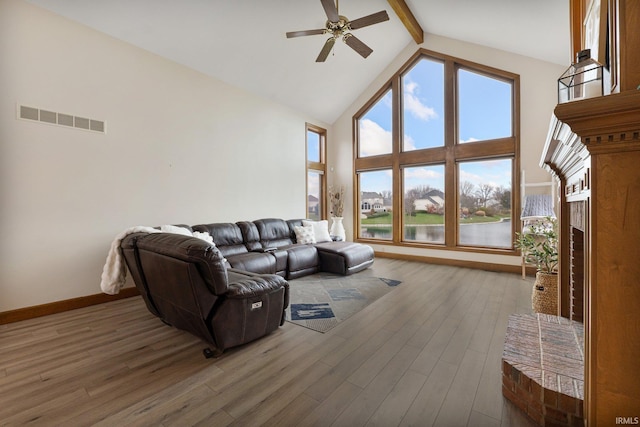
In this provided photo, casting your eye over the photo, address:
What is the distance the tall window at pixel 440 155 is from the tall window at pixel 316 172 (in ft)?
3.02

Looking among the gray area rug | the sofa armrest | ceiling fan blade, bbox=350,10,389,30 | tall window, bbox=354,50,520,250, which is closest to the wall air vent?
the sofa armrest

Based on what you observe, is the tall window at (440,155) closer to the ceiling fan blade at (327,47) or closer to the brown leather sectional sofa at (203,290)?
the ceiling fan blade at (327,47)

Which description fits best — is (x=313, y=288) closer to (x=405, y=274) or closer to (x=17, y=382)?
(x=405, y=274)

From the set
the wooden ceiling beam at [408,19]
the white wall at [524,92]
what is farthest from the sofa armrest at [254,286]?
the wooden ceiling beam at [408,19]

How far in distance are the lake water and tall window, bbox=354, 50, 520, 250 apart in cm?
2

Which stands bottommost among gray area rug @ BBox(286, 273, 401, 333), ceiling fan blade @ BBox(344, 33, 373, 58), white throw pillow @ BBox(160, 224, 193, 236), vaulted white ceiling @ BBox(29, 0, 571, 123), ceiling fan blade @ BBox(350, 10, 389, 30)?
gray area rug @ BBox(286, 273, 401, 333)

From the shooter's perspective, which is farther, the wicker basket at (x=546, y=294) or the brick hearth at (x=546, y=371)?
the wicker basket at (x=546, y=294)

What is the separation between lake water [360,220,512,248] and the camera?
197 inches

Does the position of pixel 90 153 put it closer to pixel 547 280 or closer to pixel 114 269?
pixel 114 269

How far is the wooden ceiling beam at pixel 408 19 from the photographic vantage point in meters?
4.52

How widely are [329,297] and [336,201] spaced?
3811mm

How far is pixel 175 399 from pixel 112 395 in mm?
434

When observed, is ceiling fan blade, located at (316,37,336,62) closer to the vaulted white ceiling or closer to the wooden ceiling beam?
the vaulted white ceiling

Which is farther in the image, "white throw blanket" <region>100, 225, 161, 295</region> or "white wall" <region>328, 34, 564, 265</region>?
"white wall" <region>328, 34, 564, 265</region>
